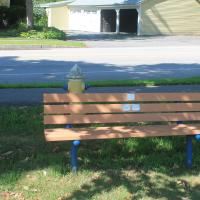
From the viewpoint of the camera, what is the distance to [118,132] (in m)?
6.16

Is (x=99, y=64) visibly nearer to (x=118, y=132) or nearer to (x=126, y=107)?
(x=126, y=107)

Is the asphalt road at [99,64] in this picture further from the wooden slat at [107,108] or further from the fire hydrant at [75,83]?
the wooden slat at [107,108]

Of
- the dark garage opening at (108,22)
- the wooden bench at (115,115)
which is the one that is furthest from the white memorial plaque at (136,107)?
the dark garage opening at (108,22)

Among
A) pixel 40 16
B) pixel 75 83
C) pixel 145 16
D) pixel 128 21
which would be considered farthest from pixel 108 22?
pixel 75 83

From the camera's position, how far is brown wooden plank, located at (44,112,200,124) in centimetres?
623

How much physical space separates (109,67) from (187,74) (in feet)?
8.46

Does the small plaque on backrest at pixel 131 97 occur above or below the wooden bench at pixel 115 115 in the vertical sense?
above

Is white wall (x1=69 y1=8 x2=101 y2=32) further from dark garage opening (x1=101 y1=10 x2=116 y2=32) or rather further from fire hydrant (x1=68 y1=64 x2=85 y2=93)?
fire hydrant (x1=68 y1=64 x2=85 y2=93)

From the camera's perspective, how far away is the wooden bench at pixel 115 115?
240 inches

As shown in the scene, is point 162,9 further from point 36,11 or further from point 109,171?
point 109,171

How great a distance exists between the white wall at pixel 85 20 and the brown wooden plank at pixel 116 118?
38205 mm

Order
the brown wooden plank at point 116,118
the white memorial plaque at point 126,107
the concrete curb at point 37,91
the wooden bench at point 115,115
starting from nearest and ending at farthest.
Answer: the wooden bench at point 115,115 → the brown wooden plank at point 116,118 → the white memorial plaque at point 126,107 → the concrete curb at point 37,91

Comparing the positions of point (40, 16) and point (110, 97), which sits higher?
point (110, 97)

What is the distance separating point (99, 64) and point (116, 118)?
36.1 feet
